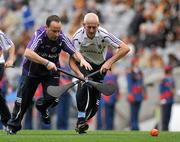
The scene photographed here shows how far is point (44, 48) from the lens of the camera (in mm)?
15523

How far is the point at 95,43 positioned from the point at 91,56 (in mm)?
283

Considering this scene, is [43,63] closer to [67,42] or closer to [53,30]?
[53,30]

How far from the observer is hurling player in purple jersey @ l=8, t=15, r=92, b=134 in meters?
15.3

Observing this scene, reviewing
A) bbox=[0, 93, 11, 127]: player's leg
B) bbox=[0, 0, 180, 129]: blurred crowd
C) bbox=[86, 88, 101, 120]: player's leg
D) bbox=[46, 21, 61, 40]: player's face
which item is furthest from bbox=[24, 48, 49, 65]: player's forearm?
bbox=[0, 0, 180, 129]: blurred crowd

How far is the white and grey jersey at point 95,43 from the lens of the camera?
1599 centimetres

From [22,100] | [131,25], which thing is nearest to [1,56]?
[22,100]

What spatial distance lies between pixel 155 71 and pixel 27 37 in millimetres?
4052

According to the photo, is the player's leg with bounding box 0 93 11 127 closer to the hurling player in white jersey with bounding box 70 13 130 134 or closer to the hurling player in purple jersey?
the hurling player in purple jersey

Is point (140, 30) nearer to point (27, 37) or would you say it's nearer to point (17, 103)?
point (27, 37)

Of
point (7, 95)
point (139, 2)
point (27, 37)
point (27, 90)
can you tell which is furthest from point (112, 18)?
point (27, 90)

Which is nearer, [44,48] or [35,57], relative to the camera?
[35,57]

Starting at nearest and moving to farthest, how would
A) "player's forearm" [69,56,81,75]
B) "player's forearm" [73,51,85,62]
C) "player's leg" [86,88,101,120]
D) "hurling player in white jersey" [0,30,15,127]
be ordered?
1. "player's forearm" [73,51,85,62]
2. "player's forearm" [69,56,81,75]
3. "hurling player in white jersey" [0,30,15,127]
4. "player's leg" [86,88,101,120]

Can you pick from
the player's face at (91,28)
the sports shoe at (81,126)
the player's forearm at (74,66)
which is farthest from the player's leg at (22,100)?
the player's face at (91,28)

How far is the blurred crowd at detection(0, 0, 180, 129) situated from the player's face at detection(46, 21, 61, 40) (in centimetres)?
737
